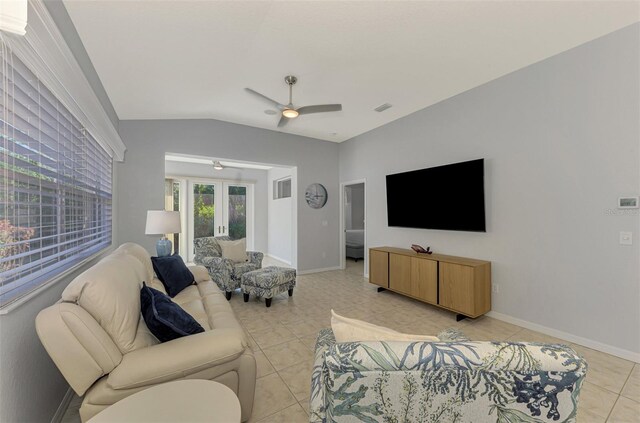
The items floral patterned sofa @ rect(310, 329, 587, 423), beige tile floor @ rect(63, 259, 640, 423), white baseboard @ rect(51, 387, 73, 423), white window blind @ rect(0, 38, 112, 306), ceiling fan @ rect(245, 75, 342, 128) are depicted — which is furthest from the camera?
ceiling fan @ rect(245, 75, 342, 128)

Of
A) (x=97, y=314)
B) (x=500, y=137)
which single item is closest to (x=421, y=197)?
(x=500, y=137)

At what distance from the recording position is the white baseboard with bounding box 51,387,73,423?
1567 millimetres

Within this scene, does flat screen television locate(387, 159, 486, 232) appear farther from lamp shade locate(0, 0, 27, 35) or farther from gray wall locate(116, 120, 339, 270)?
lamp shade locate(0, 0, 27, 35)

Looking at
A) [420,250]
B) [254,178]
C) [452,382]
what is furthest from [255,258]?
[452,382]

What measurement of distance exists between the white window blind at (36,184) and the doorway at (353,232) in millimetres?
4286

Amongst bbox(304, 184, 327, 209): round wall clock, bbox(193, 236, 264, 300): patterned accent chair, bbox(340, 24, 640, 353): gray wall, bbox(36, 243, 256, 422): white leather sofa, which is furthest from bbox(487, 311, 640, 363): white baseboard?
bbox(304, 184, 327, 209): round wall clock

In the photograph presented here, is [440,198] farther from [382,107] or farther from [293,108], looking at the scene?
[293,108]

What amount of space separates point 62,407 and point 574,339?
4.26m

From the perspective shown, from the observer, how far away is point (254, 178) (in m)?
7.51

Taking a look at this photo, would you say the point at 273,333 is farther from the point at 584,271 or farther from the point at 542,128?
the point at 542,128

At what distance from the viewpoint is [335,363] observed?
Result: 83 centimetres

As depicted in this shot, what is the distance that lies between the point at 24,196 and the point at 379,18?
2594 millimetres

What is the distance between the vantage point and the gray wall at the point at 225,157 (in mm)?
3996

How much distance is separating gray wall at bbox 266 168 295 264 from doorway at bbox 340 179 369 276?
1.42 meters
